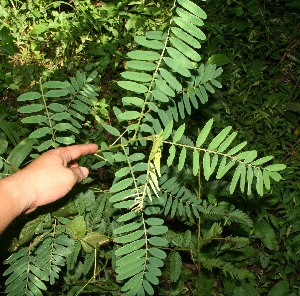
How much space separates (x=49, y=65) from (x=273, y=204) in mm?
2286

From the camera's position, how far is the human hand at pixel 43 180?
5.89 feet

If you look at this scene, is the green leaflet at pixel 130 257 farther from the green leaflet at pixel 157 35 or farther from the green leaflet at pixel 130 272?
the green leaflet at pixel 157 35

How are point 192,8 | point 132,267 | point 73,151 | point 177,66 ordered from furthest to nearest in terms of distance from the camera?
point 73,151 → point 132,267 → point 177,66 → point 192,8

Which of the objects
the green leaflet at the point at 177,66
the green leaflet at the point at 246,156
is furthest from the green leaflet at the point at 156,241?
the green leaflet at the point at 177,66

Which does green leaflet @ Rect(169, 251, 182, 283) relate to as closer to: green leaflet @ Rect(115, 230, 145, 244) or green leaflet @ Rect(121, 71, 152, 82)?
green leaflet @ Rect(115, 230, 145, 244)

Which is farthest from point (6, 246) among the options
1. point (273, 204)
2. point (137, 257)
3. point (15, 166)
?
point (273, 204)

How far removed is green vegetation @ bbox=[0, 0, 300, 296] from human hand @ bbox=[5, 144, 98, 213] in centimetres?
25

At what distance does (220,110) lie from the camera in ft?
11.5

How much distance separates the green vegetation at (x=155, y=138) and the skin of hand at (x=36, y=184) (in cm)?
25

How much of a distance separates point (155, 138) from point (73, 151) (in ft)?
1.82

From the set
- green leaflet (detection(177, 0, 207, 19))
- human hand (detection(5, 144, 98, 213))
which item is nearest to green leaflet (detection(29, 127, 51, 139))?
human hand (detection(5, 144, 98, 213))

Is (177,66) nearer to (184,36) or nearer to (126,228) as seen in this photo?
(184,36)

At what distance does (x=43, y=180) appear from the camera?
6.12 feet

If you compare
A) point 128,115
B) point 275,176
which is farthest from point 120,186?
point 275,176
